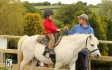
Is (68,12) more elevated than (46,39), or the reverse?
(46,39)

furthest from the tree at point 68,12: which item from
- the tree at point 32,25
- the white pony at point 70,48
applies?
the white pony at point 70,48

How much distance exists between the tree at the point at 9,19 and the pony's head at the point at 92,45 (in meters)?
33.7

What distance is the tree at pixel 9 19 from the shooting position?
40969 mm

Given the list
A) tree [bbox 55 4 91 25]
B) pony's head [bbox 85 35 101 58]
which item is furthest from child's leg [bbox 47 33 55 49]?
tree [bbox 55 4 91 25]

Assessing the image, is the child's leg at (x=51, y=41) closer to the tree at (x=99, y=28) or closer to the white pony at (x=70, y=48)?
the white pony at (x=70, y=48)

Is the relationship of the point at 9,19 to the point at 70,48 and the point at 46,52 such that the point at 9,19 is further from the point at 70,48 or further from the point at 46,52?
the point at 70,48

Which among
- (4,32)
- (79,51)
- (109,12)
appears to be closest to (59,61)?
(79,51)

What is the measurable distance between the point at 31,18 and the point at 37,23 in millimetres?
999

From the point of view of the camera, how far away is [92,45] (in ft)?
24.3

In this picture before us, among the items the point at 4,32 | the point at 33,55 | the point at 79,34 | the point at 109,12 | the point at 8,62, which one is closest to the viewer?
the point at 79,34

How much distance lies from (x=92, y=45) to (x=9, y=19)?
112 feet

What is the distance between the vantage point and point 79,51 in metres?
7.62

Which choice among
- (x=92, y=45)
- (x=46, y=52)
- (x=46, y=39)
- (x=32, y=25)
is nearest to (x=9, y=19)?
(x=32, y=25)

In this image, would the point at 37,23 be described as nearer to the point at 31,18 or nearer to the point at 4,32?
the point at 31,18
